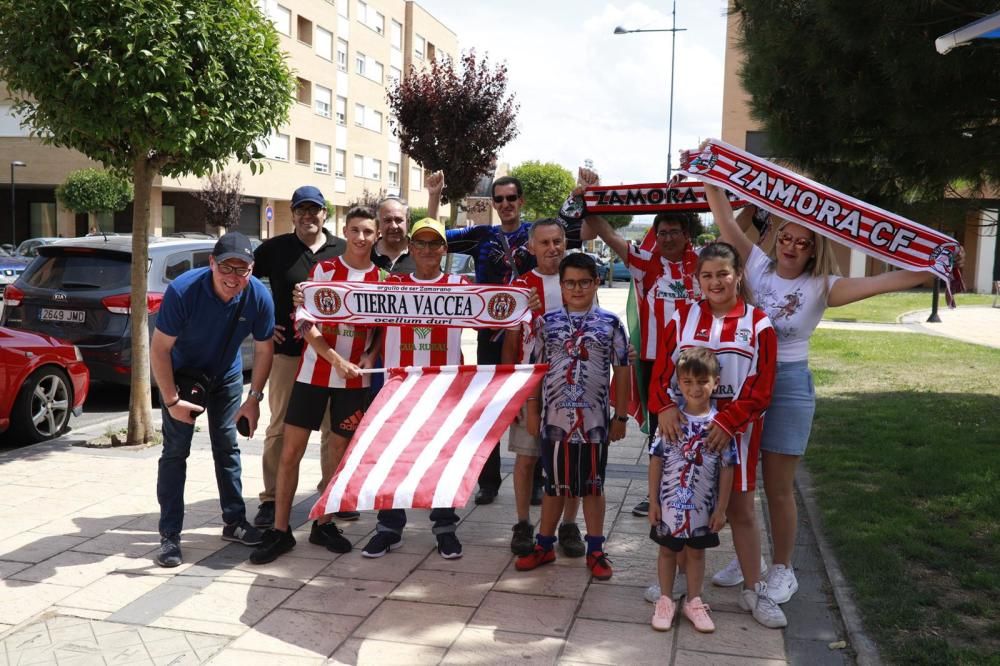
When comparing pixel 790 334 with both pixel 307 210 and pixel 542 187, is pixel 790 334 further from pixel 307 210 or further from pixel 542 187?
pixel 542 187

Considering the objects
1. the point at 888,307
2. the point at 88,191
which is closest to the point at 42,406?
the point at 888,307

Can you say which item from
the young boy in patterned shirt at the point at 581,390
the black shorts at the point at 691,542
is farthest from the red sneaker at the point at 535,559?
the black shorts at the point at 691,542

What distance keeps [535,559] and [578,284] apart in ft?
4.96

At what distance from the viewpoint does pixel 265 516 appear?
18.4 feet

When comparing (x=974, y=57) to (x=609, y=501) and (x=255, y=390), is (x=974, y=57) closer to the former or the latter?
(x=609, y=501)

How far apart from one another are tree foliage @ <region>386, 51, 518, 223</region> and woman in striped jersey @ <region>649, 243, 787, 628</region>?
968 inches

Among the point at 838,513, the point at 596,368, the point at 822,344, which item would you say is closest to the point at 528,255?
the point at 596,368

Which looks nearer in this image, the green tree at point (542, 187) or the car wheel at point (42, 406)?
the car wheel at point (42, 406)

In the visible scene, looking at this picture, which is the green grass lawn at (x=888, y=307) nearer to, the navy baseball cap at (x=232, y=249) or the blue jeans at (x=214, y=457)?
the blue jeans at (x=214, y=457)

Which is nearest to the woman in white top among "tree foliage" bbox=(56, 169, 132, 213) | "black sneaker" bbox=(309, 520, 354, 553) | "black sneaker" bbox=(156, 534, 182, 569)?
"black sneaker" bbox=(309, 520, 354, 553)

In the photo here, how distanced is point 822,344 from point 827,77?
421 inches

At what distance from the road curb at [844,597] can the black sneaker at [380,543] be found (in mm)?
2401

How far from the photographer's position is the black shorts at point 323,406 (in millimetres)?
5125

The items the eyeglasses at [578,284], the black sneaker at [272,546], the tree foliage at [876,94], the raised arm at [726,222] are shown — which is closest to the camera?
the raised arm at [726,222]
